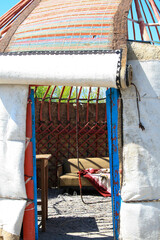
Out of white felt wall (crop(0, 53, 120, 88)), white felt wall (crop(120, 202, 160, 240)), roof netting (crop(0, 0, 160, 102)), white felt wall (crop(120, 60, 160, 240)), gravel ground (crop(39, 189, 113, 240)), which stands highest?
roof netting (crop(0, 0, 160, 102))

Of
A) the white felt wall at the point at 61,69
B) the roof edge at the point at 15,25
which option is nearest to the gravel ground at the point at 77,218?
the white felt wall at the point at 61,69

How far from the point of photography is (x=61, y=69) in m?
2.75

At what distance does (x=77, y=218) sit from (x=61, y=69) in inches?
88.6

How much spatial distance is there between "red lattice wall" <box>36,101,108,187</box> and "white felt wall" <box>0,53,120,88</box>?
3431 millimetres

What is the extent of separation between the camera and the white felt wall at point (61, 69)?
8.73ft

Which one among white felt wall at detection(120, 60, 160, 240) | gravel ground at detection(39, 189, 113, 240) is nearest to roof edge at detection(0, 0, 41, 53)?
white felt wall at detection(120, 60, 160, 240)

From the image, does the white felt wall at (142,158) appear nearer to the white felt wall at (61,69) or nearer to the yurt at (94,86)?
the yurt at (94,86)

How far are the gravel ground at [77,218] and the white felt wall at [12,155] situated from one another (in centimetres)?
80

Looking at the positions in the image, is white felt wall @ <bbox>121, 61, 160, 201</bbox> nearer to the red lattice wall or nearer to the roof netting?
the roof netting

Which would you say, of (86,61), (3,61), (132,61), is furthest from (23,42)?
(132,61)

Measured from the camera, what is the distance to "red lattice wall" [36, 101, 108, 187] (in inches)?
248

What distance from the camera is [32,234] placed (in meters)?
2.94

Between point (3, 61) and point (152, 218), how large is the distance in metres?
1.80

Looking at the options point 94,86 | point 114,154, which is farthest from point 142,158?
point 94,86
